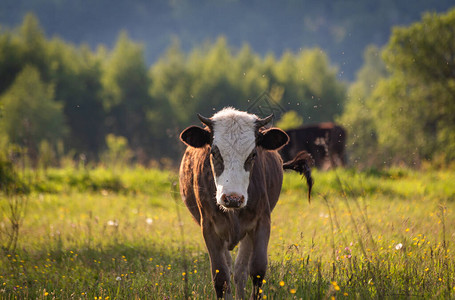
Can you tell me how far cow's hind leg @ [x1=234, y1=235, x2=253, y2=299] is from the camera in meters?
5.02

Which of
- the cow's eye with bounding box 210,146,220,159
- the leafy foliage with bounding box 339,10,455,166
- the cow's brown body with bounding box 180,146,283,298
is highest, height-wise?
the leafy foliage with bounding box 339,10,455,166

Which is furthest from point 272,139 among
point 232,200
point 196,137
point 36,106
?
point 36,106

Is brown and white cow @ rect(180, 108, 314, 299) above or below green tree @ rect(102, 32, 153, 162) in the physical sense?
below

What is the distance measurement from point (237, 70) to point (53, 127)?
75.3 feet

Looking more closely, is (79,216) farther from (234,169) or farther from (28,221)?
(234,169)

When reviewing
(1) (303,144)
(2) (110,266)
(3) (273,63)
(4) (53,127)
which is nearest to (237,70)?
(3) (273,63)

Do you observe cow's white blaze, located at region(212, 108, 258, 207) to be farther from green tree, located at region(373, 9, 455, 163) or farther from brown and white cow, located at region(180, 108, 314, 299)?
green tree, located at region(373, 9, 455, 163)

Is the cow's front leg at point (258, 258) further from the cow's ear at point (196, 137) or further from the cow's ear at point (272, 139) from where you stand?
the cow's ear at point (196, 137)

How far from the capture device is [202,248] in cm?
696

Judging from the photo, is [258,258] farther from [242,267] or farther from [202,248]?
[202,248]

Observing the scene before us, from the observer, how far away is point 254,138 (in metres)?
4.67

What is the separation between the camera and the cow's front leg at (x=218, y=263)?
15.0 feet

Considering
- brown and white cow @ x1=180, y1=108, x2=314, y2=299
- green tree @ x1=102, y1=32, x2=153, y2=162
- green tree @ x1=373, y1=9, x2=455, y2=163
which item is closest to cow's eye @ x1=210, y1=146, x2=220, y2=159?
brown and white cow @ x1=180, y1=108, x2=314, y2=299

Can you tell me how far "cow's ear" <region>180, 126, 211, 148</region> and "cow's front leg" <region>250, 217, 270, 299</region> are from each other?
3.51 ft
